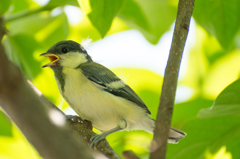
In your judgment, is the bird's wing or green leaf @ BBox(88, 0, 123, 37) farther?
the bird's wing

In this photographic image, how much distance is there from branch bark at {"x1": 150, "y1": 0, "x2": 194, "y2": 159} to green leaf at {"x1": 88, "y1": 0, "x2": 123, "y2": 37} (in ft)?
1.12

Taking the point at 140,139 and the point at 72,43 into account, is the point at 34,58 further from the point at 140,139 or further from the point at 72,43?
the point at 140,139

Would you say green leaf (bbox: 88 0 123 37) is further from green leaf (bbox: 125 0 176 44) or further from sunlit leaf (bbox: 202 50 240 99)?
sunlit leaf (bbox: 202 50 240 99)

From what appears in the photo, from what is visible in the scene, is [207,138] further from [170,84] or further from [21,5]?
[21,5]

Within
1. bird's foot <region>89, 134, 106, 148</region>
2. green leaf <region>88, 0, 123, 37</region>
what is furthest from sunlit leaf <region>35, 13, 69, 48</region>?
bird's foot <region>89, 134, 106, 148</region>

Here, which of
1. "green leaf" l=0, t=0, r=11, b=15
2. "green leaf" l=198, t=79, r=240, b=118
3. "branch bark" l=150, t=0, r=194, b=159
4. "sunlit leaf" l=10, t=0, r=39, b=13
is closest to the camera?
→ "branch bark" l=150, t=0, r=194, b=159

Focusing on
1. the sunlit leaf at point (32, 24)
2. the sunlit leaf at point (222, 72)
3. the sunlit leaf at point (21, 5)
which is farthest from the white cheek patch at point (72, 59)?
the sunlit leaf at point (222, 72)

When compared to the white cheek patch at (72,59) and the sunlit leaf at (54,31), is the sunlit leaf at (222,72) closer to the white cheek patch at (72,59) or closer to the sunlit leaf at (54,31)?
the white cheek patch at (72,59)

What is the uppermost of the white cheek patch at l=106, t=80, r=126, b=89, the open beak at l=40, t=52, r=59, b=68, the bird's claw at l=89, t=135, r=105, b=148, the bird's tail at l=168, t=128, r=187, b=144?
the open beak at l=40, t=52, r=59, b=68

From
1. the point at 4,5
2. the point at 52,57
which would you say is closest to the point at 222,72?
the point at 52,57

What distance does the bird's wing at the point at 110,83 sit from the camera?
7.85 feet

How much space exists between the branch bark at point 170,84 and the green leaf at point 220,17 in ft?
1.27

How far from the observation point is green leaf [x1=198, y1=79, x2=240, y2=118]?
1407mm

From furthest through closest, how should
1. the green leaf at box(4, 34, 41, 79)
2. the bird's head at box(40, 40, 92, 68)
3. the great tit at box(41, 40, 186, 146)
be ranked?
the bird's head at box(40, 40, 92, 68), the great tit at box(41, 40, 186, 146), the green leaf at box(4, 34, 41, 79)
